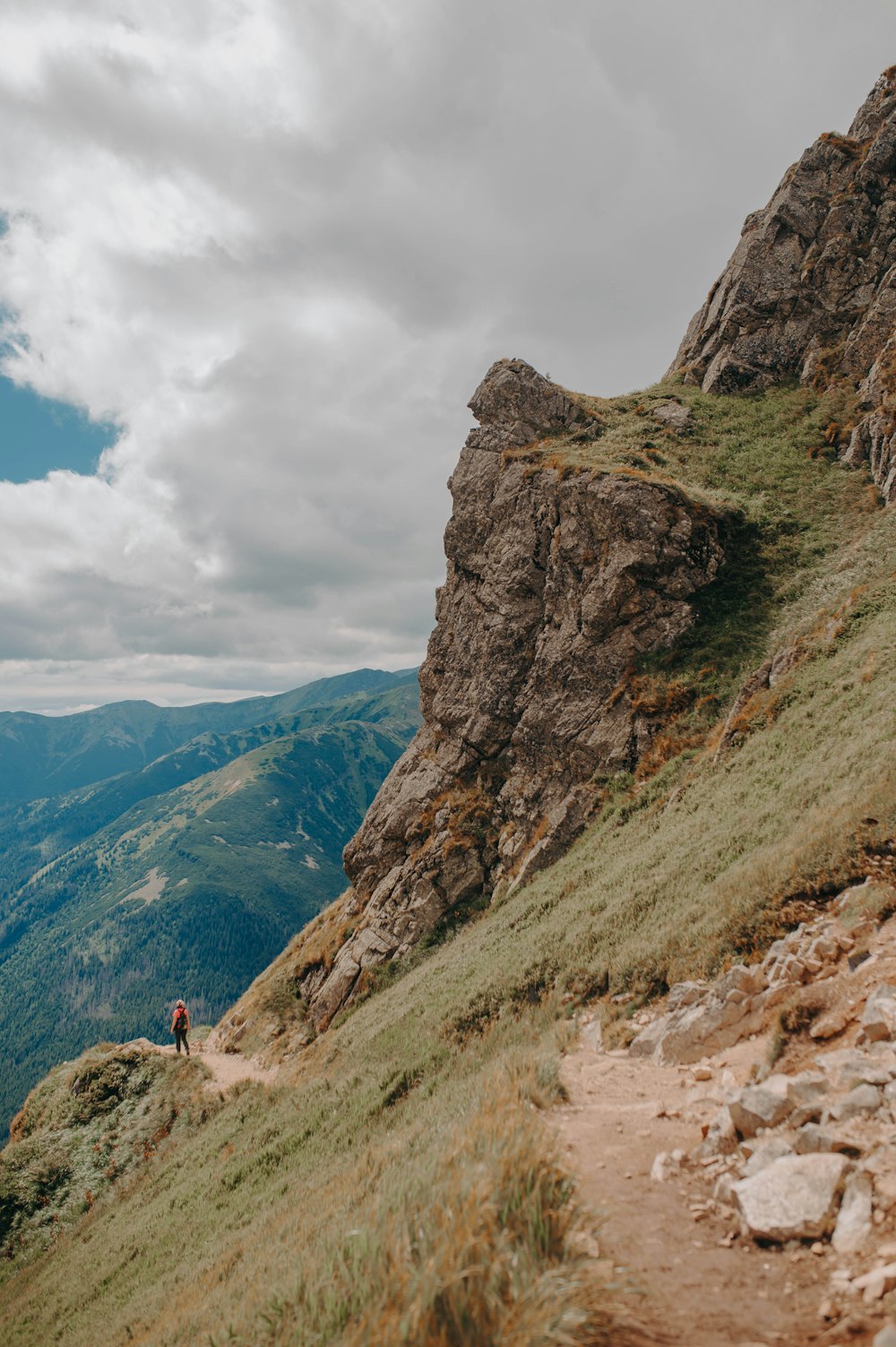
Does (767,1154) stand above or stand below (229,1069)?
above

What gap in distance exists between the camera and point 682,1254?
4.79 m

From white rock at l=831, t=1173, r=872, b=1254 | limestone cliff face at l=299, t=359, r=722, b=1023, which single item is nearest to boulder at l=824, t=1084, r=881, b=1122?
white rock at l=831, t=1173, r=872, b=1254

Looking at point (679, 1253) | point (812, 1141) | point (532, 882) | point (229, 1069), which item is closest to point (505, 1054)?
point (679, 1253)

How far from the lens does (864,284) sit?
40906 millimetres

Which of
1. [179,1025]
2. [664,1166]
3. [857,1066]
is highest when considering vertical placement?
[857,1066]

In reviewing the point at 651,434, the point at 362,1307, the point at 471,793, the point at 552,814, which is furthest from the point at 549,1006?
the point at 651,434

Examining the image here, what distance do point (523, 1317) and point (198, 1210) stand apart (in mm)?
16987

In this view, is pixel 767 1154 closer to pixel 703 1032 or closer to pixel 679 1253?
pixel 679 1253

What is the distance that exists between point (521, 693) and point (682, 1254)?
26728 millimetres

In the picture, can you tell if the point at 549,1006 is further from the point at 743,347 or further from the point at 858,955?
the point at 743,347

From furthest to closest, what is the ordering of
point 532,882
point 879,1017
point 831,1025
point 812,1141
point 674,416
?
point 674,416 → point 532,882 → point 831,1025 → point 879,1017 → point 812,1141

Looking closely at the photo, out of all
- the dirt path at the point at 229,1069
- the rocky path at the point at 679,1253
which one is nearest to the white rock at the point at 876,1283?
the rocky path at the point at 679,1253

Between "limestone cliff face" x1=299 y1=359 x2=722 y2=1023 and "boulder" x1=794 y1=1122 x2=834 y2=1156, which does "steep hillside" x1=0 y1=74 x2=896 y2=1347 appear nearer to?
"limestone cliff face" x1=299 y1=359 x2=722 y2=1023

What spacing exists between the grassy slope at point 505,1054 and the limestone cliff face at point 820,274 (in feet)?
57.8
